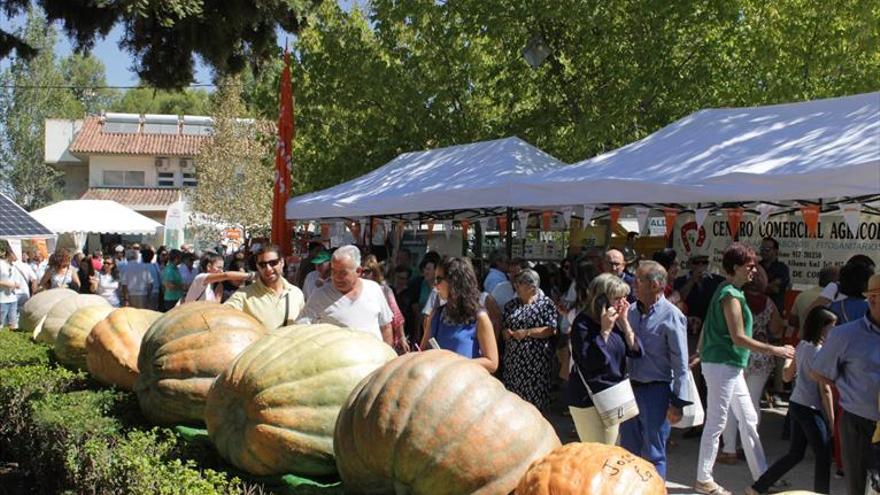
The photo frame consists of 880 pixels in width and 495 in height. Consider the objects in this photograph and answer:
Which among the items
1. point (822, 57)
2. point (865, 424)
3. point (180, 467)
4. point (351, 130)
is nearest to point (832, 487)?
point (865, 424)

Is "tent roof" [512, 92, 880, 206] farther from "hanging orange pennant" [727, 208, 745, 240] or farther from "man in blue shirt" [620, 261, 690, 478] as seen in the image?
"man in blue shirt" [620, 261, 690, 478]

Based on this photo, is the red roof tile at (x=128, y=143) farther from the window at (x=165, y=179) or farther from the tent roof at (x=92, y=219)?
the tent roof at (x=92, y=219)

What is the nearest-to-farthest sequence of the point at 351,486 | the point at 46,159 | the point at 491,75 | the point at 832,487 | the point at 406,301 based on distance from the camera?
the point at 351,486 < the point at 832,487 < the point at 406,301 < the point at 491,75 < the point at 46,159

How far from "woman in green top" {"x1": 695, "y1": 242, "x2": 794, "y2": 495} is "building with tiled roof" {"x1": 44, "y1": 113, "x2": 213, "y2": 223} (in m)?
45.3

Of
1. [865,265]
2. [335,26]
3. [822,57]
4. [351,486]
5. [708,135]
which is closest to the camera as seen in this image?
[351,486]

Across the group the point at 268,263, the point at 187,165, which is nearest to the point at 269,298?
the point at 268,263

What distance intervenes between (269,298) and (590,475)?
13.0 ft

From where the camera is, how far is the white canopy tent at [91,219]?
24938 millimetres

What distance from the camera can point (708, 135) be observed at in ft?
33.0

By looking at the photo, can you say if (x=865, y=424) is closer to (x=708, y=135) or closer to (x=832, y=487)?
(x=832, y=487)

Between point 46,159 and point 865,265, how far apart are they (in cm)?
5445

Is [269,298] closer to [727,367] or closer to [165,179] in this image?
[727,367]

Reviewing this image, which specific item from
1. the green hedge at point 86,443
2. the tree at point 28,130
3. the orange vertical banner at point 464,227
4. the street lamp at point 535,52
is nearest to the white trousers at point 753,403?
the green hedge at point 86,443

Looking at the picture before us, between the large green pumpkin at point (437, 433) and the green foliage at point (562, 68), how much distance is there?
1268 centimetres
